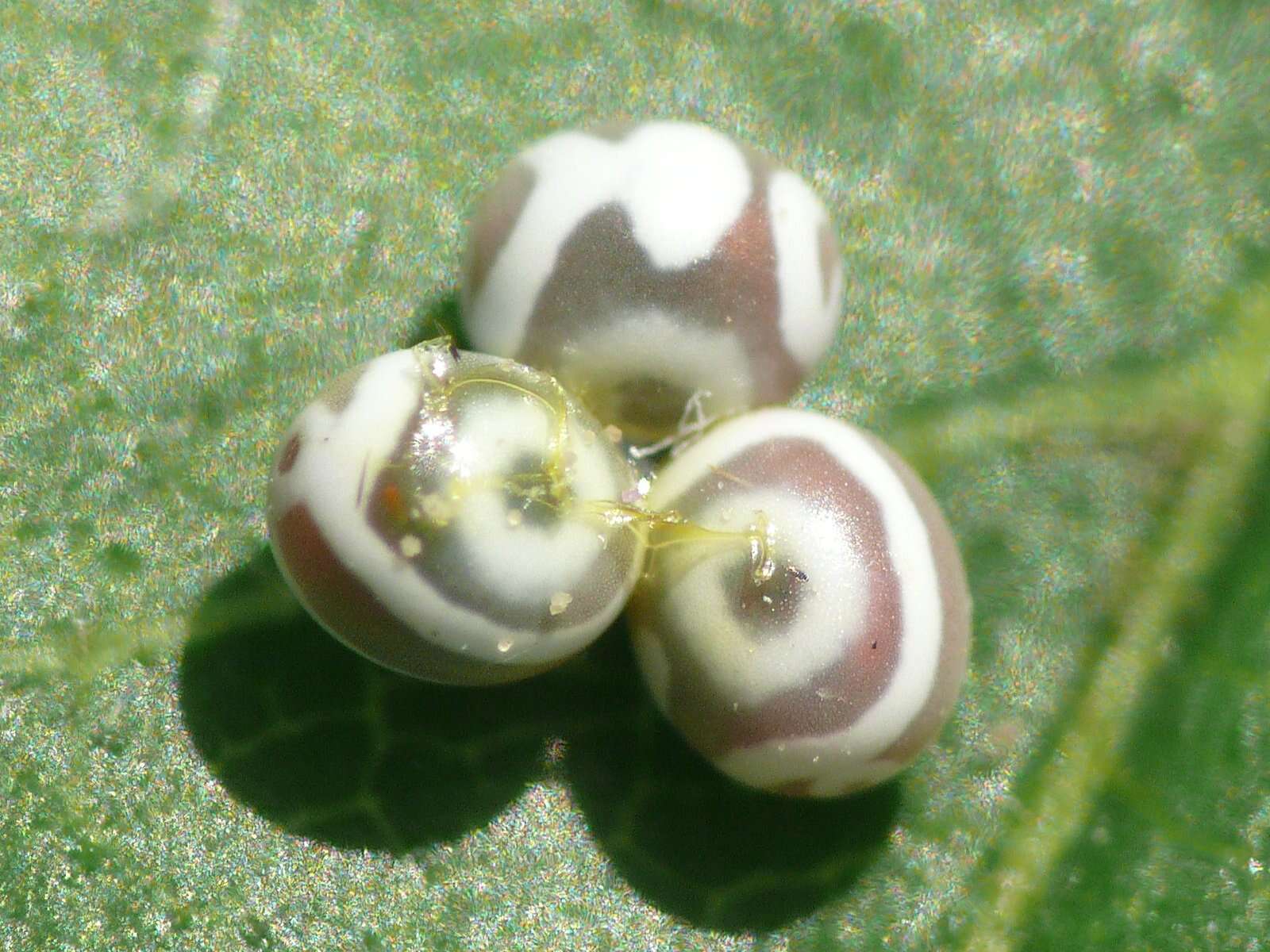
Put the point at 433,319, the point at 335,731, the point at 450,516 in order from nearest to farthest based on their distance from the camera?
the point at 450,516
the point at 335,731
the point at 433,319

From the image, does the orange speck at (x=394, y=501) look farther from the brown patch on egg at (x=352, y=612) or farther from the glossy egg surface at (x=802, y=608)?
the glossy egg surface at (x=802, y=608)

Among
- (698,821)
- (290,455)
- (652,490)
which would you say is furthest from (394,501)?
(698,821)

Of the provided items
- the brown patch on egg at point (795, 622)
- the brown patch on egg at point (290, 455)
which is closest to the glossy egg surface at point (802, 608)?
the brown patch on egg at point (795, 622)

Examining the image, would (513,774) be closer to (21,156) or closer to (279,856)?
(279,856)

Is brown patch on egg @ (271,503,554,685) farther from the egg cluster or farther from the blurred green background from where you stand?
the blurred green background

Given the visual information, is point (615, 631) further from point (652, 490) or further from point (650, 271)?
point (650, 271)

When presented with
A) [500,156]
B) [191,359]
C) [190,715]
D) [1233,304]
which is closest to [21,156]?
[191,359]
